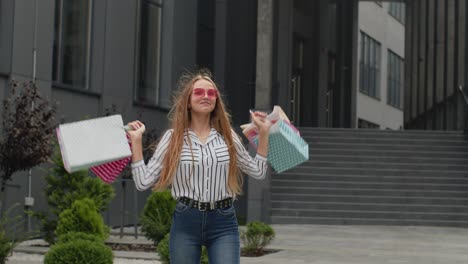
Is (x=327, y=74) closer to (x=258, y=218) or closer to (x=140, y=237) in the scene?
(x=258, y=218)

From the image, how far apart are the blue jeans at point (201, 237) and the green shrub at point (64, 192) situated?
9.50 metres

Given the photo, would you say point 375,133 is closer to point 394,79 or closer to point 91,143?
point 91,143

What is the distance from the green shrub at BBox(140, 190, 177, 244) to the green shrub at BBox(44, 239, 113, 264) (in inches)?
174

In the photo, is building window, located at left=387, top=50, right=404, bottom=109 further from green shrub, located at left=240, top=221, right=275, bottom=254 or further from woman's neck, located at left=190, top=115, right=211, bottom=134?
woman's neck, located at left=190, top=115, right=211, bottom=134

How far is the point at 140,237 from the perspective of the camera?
17.0 m

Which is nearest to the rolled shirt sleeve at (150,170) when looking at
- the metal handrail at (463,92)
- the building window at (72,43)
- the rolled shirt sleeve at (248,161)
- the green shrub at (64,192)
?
the rolled shirt sleeve at (248,161)

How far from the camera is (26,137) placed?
12875 millimetres

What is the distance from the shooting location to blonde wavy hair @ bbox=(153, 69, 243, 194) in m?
4.79

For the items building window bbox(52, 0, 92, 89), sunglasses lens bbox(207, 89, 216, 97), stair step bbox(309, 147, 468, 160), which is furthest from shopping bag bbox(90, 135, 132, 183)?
stair step bbox(309, 147, 468, 160)

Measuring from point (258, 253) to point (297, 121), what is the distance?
22.8 m

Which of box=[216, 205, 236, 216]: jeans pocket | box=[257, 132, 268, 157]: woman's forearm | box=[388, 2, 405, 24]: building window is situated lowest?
box=[216, 205, 236, 216]: jeans pocket

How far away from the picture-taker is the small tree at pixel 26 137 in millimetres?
12867

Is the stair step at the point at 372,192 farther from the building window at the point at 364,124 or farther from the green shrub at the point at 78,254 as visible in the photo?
the building window at the point at 364,124

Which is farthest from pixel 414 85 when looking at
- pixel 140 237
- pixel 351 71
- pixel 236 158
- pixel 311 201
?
pixel 236 158
